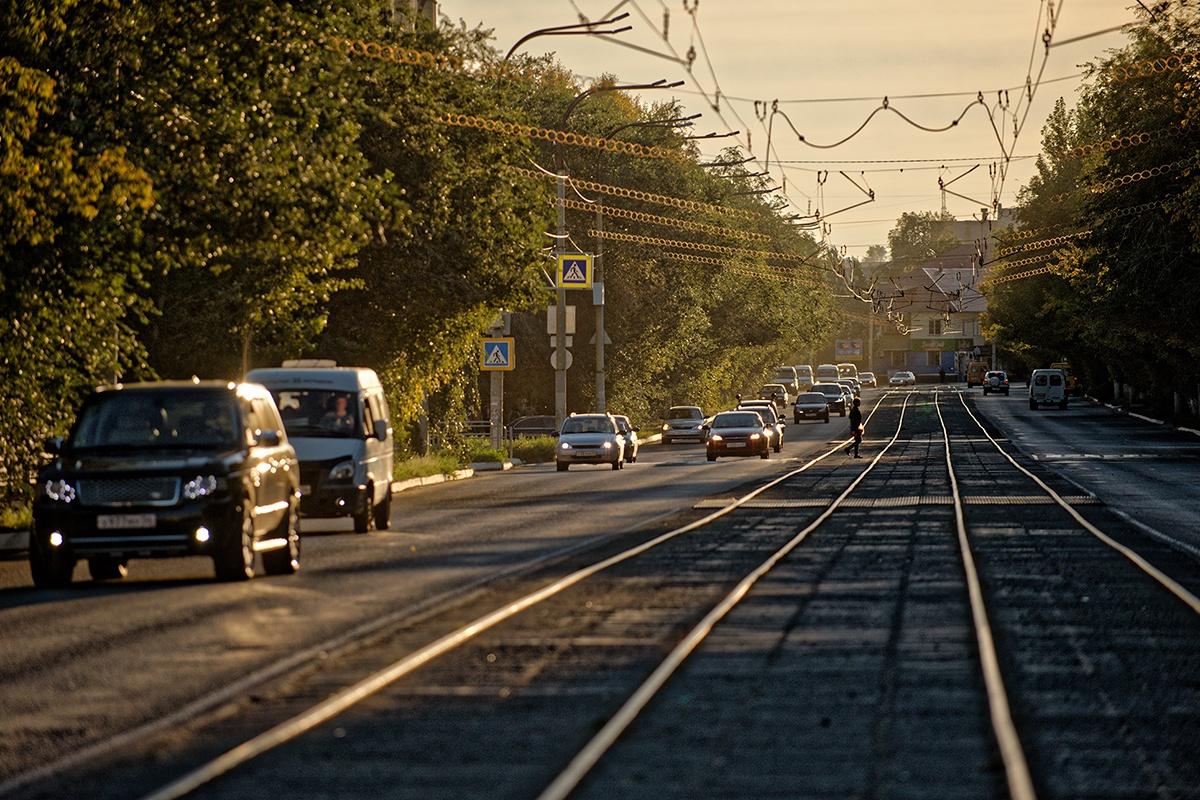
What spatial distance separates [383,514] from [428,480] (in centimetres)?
1684

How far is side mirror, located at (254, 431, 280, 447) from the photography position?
1888 cm

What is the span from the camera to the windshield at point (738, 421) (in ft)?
192

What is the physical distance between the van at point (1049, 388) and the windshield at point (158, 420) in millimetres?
86707

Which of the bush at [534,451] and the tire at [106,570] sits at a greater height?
the tire at [106,570]

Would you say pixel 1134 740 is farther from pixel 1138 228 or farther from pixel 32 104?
pixel 1138 228

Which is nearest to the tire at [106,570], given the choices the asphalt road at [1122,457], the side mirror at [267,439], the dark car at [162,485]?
the dark car at [162,485]

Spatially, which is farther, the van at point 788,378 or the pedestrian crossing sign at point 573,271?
the van at point 788,378

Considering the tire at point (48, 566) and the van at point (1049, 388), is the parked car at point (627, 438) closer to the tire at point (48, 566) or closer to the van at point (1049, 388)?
the tire at point (48, 566)

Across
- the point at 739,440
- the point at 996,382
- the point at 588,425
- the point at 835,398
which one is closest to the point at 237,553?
the point at 588,425

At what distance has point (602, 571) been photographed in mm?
19188

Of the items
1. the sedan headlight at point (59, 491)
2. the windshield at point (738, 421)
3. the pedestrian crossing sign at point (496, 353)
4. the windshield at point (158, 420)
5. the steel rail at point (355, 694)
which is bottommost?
the steel rail at point (355, 694)

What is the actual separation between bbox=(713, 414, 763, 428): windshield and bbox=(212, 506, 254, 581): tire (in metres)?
40.5

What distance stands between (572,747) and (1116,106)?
48.2m

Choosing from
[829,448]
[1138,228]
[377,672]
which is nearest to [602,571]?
[377,672]
